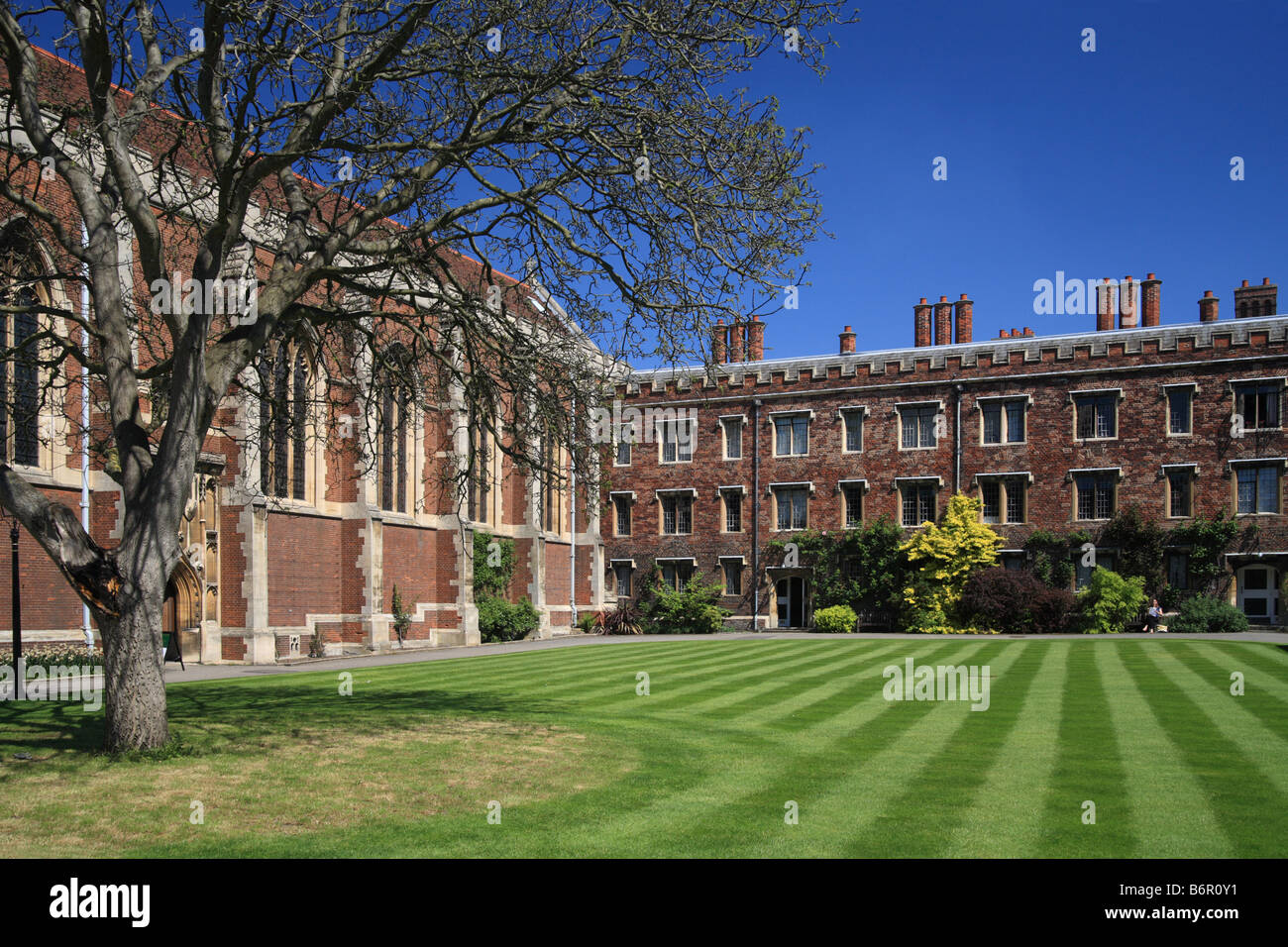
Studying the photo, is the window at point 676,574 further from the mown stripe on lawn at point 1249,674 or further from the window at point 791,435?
the mown stripe on lawn at point 1249,674

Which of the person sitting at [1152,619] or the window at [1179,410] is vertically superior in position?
the window at [1179,410]

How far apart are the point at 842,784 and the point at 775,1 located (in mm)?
7524

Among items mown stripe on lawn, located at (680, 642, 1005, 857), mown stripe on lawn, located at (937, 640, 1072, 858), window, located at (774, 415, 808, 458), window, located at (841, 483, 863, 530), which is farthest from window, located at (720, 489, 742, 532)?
mown stripe on lawn, located at (680, 642, 1005, 857)

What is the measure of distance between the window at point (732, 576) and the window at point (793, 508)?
274cm

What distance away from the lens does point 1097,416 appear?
40938mm

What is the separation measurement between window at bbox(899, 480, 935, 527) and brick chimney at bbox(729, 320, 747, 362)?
108 ft

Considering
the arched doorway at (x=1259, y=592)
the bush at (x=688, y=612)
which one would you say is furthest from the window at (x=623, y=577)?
the arched doorway at (x=1259, y=592)

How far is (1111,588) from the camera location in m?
37.9

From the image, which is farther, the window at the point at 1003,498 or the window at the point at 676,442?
the window at the point at 676,442

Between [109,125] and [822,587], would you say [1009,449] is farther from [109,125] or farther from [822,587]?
[109,125]

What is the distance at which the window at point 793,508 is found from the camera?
45812mm

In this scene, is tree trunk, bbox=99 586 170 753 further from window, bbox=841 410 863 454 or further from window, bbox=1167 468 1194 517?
window, bbox=1167 468 1194 517

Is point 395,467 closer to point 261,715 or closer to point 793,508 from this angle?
point 793,508

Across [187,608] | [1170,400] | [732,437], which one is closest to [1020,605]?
[1170,400]
